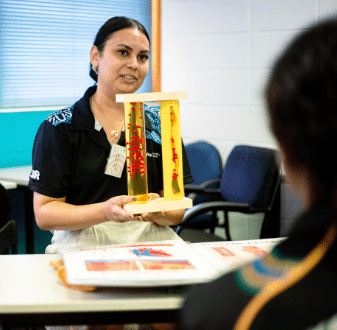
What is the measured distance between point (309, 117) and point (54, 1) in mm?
3461

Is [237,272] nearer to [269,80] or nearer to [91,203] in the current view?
[269,80]

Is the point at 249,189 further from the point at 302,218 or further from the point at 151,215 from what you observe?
the point at 302,218

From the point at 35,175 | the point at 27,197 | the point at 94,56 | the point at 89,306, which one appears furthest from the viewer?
the point at 27,197

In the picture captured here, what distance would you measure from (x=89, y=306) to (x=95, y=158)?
2.54 ft

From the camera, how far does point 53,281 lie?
120 cm

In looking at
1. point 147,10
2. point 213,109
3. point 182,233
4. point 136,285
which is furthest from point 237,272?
point 147,10

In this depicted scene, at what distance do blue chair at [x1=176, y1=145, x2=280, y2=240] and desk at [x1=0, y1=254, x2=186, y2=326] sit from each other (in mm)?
1522

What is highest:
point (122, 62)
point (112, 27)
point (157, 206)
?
point (112, 27)

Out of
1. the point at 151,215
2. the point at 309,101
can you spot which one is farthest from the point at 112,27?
the point at 309,101

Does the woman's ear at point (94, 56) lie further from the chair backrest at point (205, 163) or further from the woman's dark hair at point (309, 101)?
the chair backrest at point (205, 163)

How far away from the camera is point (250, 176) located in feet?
9.74

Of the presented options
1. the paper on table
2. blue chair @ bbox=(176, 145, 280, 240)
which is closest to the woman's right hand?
the paper on table

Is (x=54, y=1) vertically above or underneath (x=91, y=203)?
above

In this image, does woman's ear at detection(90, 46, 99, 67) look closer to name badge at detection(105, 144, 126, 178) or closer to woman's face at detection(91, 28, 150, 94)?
woman's face at detection(91, 28, 150, 94)
